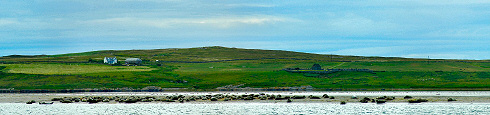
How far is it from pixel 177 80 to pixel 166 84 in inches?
284

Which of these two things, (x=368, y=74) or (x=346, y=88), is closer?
(x=346, y=88)

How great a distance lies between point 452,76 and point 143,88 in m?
71.1

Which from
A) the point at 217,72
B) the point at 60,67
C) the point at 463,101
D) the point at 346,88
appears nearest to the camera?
the point at 463,101

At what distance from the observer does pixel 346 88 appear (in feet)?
400

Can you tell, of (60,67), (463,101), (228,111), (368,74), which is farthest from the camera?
(60,67)

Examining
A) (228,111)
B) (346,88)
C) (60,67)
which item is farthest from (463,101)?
(60,67)

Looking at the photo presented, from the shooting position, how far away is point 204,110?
211 ft

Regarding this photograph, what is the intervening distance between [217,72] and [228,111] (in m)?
96.5

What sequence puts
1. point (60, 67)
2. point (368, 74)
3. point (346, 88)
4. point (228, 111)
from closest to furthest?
point (228, 111), point (346, 88), point (368, 74), point (60, 67)

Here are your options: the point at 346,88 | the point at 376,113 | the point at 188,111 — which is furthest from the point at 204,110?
the point at 346,88

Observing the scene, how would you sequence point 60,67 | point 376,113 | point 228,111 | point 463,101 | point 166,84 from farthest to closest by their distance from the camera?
1. point 60,67
2. point 166,84
3. point 463,101
4. point 228,111
5. point 376,113

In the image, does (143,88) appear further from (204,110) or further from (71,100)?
(204,110)

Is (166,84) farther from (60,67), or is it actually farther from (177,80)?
(60,67)

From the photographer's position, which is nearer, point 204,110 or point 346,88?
point 204,110
